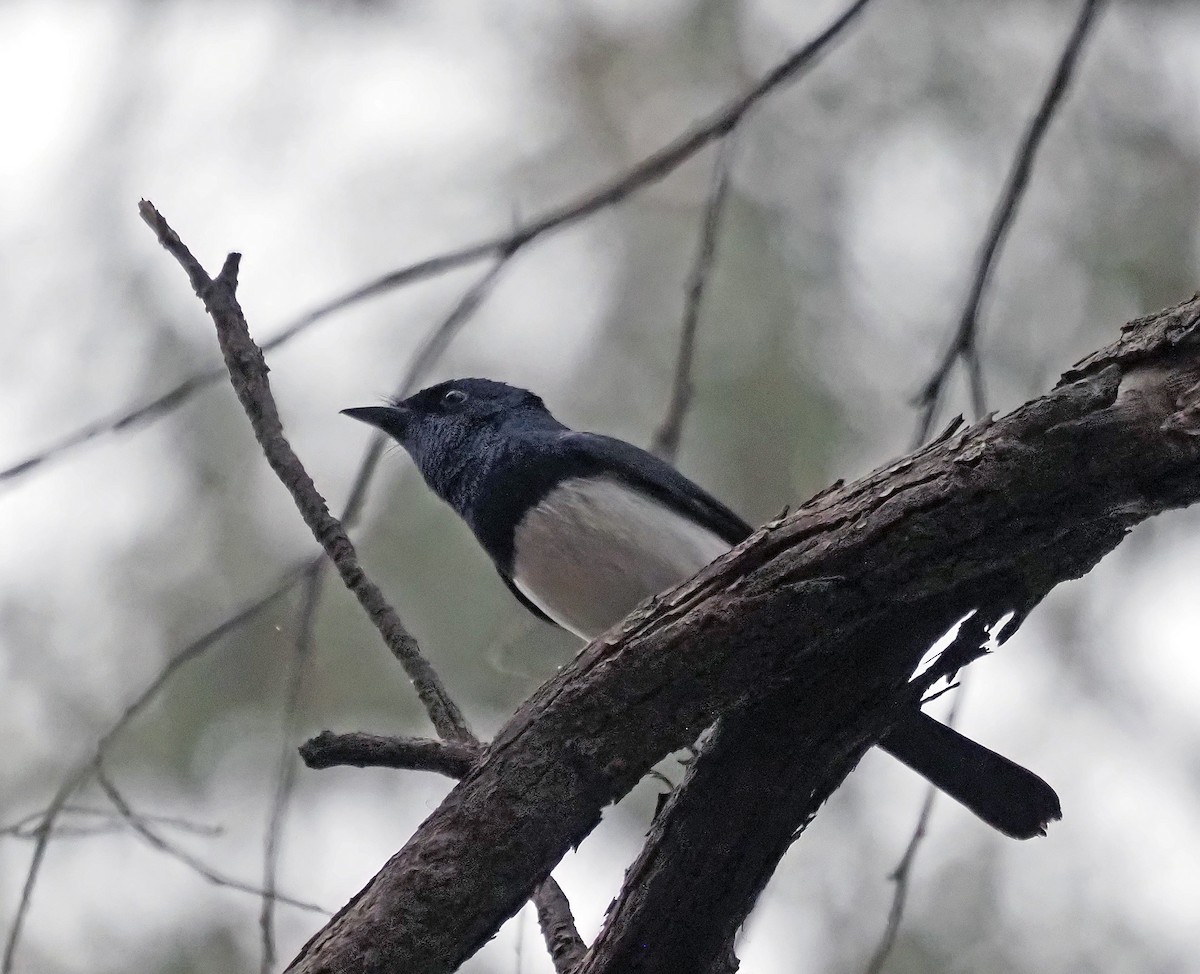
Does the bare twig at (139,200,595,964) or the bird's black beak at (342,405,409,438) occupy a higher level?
the bird's black beak at (342,405,409,438)

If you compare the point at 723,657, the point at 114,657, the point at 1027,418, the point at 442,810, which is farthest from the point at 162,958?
the point at 1027,418

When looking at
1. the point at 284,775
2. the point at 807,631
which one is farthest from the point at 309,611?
the point at 807,631

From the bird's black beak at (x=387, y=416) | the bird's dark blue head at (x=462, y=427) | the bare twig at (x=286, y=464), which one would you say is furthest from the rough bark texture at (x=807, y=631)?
the bird's black beak at (x=387, y=416)

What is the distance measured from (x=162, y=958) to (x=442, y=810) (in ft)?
12.0

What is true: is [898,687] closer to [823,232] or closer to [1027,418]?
[1027,418]

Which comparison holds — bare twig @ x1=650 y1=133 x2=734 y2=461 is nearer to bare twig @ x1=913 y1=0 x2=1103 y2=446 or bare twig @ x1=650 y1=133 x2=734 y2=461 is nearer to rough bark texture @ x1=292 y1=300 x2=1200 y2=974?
bare twig @ x1=913 y1=0 x2=1103 y2=446

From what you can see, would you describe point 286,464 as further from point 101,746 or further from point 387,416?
point 387,416

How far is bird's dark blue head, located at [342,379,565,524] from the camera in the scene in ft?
12.7

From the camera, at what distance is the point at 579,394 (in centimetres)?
598

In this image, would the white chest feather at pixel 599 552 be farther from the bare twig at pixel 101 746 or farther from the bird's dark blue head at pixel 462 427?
the bare twig at pixel 101 746

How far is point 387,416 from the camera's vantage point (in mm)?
4258

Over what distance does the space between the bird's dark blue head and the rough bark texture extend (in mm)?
1798

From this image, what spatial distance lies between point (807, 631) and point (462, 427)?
7.52 feet

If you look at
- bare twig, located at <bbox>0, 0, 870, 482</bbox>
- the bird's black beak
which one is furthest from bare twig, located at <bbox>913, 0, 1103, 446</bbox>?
the bird's black beak
